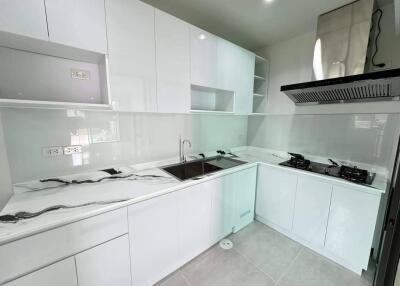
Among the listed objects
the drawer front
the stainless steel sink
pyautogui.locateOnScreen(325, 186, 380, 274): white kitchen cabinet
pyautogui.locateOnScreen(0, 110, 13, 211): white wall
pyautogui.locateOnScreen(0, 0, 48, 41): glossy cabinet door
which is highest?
pyautogui.locateOnScreen(0, 0, 48, 41): glossy cabinet door

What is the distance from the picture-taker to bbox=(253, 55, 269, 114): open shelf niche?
2.59 m

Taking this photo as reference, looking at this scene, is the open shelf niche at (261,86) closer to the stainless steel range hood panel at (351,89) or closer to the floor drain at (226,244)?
the stainless steel range hood panel at (351,89)

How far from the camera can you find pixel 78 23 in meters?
1.05

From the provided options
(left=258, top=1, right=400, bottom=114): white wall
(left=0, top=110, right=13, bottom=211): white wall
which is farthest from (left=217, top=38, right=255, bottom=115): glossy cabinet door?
(left=0, top=110, right=13, bottom=211): white wall

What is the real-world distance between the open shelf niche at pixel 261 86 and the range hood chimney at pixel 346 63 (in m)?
0.77

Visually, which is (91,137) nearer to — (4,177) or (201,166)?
(4,177)

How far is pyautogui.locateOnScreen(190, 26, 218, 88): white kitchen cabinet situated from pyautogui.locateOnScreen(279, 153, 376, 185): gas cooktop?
4.61 ft

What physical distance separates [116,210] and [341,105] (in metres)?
2.58

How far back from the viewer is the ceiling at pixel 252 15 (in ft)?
5.18

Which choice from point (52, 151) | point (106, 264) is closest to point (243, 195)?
point (106, 264)

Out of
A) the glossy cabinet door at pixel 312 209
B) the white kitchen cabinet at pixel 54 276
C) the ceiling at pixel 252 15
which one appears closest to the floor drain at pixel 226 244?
the glossy cabinet door at pixel 312 209

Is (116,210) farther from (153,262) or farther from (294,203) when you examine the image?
(294,203)

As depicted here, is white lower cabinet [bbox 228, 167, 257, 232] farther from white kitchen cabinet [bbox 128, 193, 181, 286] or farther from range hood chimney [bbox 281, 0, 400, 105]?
range hood chimney [bbox 281, 0, 400, 105]

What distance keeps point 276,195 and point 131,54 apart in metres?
2.19
